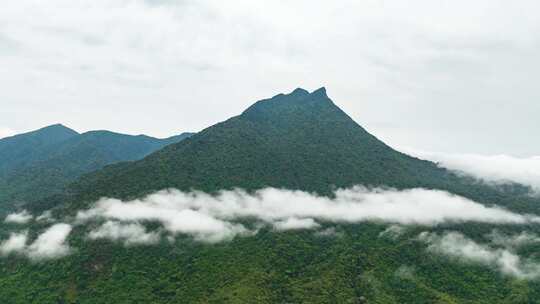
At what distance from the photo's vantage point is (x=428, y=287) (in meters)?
190

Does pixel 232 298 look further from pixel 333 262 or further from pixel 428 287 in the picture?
pixel 428 287

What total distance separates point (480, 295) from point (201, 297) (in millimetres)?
91265

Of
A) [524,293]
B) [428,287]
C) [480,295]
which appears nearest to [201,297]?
[428,287]

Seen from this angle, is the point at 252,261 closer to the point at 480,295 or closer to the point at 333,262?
the point at 333,262

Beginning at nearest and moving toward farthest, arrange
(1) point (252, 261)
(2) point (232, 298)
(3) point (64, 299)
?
1. (2) point (232, 298)
2. (3) point (64, 299)
3. (1) point (252, 261)

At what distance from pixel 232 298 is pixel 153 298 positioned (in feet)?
91.7

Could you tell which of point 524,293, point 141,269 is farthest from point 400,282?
point 141,269

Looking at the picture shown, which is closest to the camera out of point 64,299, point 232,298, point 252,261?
point 232,298

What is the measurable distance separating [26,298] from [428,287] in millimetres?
133863

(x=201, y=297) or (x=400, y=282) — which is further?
(x=400, y=282)

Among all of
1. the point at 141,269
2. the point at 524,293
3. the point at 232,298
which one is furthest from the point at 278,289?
the point at 524,293

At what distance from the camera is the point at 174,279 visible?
191 metres

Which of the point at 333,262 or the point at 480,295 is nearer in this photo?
the point at 480,295

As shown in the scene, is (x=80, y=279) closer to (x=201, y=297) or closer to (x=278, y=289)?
(x=201, y=297)
